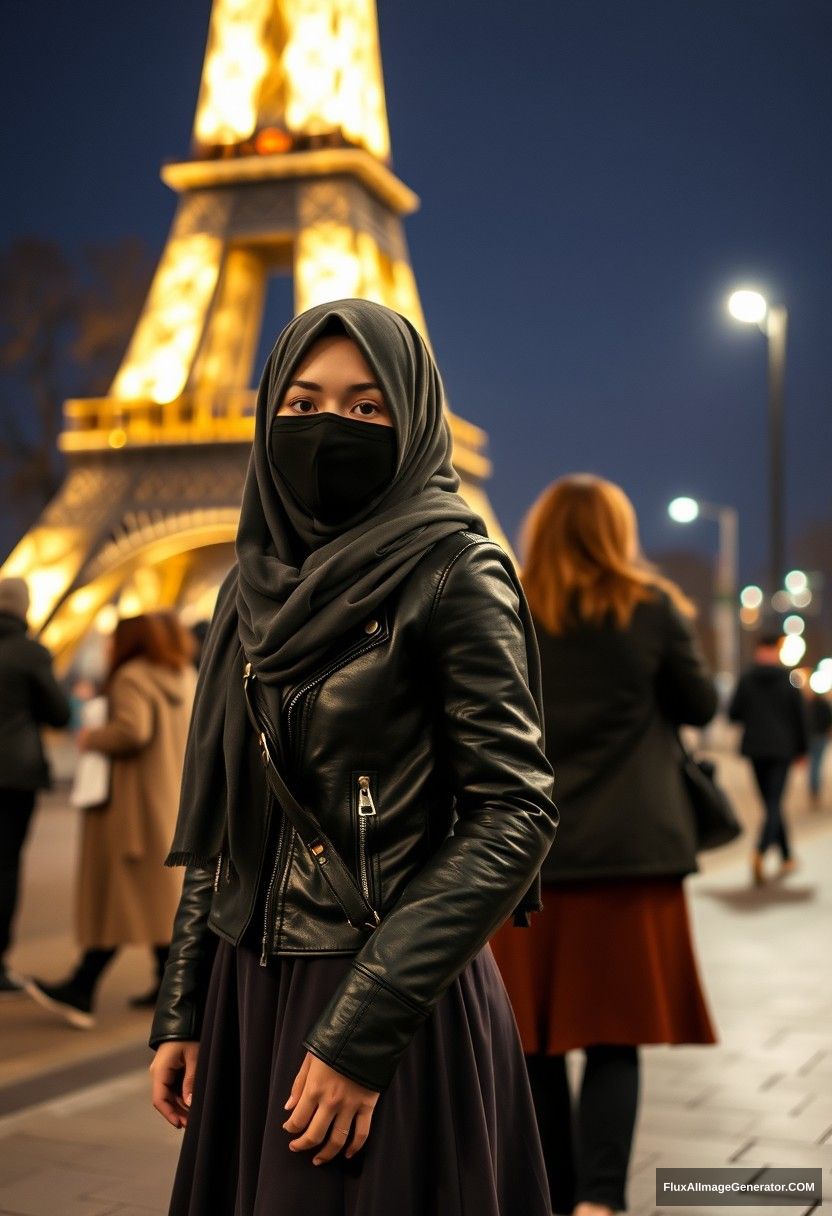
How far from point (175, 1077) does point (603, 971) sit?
1949 mm

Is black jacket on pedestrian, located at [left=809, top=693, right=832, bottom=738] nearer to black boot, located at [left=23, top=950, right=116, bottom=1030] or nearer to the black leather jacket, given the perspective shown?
black boot, located at [left=23, top=950, right=116, bottom=1030]

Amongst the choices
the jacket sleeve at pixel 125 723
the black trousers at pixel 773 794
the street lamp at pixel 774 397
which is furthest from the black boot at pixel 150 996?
the street lamp at pixel 774 397

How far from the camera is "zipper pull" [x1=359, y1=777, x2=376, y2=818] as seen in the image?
7.86ft

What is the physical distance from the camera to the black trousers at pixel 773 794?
12.5 metres

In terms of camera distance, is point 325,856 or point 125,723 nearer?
point 325,856

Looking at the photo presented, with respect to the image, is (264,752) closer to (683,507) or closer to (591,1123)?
(591,1123)

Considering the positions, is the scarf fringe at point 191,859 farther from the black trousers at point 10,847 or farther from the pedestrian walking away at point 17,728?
the black trousers at point 10,847

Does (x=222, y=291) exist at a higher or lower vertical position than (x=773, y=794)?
higher

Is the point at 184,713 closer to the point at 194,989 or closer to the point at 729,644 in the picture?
the point at 194,989

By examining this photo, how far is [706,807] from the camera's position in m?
4.63

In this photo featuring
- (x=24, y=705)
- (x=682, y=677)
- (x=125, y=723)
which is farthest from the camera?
(x=24, y=705)

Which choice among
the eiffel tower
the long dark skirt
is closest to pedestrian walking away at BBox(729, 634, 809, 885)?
the long dark skirt

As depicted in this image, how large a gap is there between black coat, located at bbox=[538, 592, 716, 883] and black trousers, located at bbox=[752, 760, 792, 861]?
8.24 m

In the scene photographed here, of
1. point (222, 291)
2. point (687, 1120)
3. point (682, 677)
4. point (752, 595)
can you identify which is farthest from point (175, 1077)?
point (752, 595)
